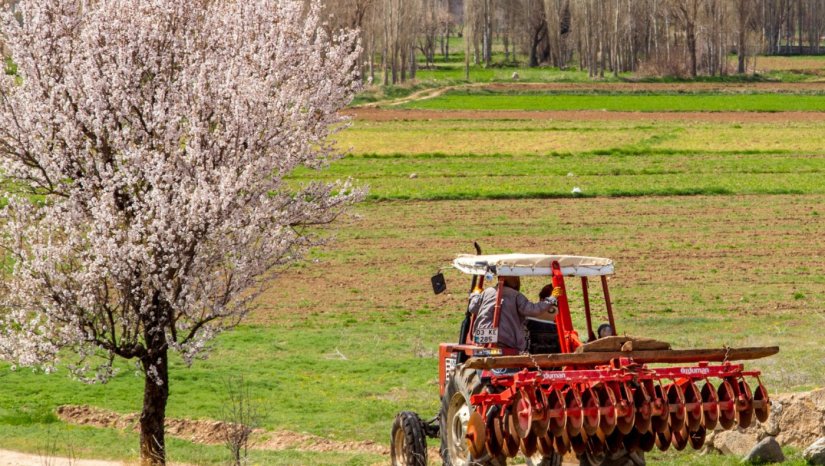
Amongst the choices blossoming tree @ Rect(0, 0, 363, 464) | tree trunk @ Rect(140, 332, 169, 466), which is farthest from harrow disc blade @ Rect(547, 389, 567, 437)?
tree trunk @ Rect(140, 332, 169, 466)

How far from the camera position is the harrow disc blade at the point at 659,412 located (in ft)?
39.6

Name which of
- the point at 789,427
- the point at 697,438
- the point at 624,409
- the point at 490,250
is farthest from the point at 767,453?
the point at 490,250

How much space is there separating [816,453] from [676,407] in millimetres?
3286

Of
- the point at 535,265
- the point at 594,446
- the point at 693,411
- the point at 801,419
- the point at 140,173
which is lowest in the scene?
the point at 801,419

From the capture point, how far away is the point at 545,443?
1215cm

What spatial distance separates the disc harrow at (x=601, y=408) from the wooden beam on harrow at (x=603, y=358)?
10cm

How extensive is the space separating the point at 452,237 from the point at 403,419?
23.6 metres

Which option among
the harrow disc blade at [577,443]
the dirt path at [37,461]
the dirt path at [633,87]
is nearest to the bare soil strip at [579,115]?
the dirt path at [633,87]

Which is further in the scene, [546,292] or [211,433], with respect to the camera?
[211,433]

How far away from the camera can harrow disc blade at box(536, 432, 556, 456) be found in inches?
471

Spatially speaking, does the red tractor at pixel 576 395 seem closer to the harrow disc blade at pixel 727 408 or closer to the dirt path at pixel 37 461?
the harrow disc blade at pixel 727 408

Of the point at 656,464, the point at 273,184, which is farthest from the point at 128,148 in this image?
the point at 656,464

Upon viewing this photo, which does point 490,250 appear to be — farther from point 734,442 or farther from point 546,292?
point 546,292

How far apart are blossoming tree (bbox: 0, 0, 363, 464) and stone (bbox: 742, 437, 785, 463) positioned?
21.7ft
